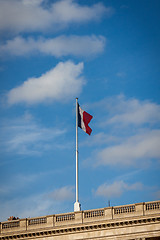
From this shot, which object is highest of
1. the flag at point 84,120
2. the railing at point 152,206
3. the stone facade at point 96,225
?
the flag at point 84,120

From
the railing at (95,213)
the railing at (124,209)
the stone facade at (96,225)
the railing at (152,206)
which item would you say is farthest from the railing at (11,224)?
the railing at (152,206)

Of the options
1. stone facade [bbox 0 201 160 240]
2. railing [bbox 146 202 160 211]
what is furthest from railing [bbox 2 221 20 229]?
railing [bbox 146 202 160 211]

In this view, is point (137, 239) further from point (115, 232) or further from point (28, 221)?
point (28, 221)

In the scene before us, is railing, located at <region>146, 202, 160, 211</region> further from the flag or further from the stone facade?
the flag

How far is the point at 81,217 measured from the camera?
2194 inches

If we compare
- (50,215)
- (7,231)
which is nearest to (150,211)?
(50,215)

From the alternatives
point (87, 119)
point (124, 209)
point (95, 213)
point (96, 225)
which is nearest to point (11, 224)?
point (95, 213)

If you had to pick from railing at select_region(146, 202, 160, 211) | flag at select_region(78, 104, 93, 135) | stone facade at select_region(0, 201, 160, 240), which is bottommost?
stone facade at select_region(0, 201, 160, 240)

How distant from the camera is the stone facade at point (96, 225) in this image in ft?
174

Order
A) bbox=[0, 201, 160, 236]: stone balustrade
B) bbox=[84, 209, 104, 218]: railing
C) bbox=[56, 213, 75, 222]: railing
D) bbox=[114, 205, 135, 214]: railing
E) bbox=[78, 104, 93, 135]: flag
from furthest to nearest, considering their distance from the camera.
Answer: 1. bbox=[78, 104, 93, 135]: flag
2. bbox=[56, 213, 75, 222]: railing
3. bbox=[84, 209, 104, 218]: railing
4. bbox=[114, 205, 135, 214]: railing
5. bbox=[0, 201, 160, 236]: stone balustrade

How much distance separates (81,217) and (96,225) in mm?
1882

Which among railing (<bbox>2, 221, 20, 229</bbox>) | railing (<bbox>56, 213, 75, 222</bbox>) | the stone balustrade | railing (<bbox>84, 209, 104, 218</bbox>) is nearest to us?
the stone balustrade

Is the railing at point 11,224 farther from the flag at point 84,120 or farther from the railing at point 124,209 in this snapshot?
the flag at point 84,120

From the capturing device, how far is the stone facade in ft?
174
